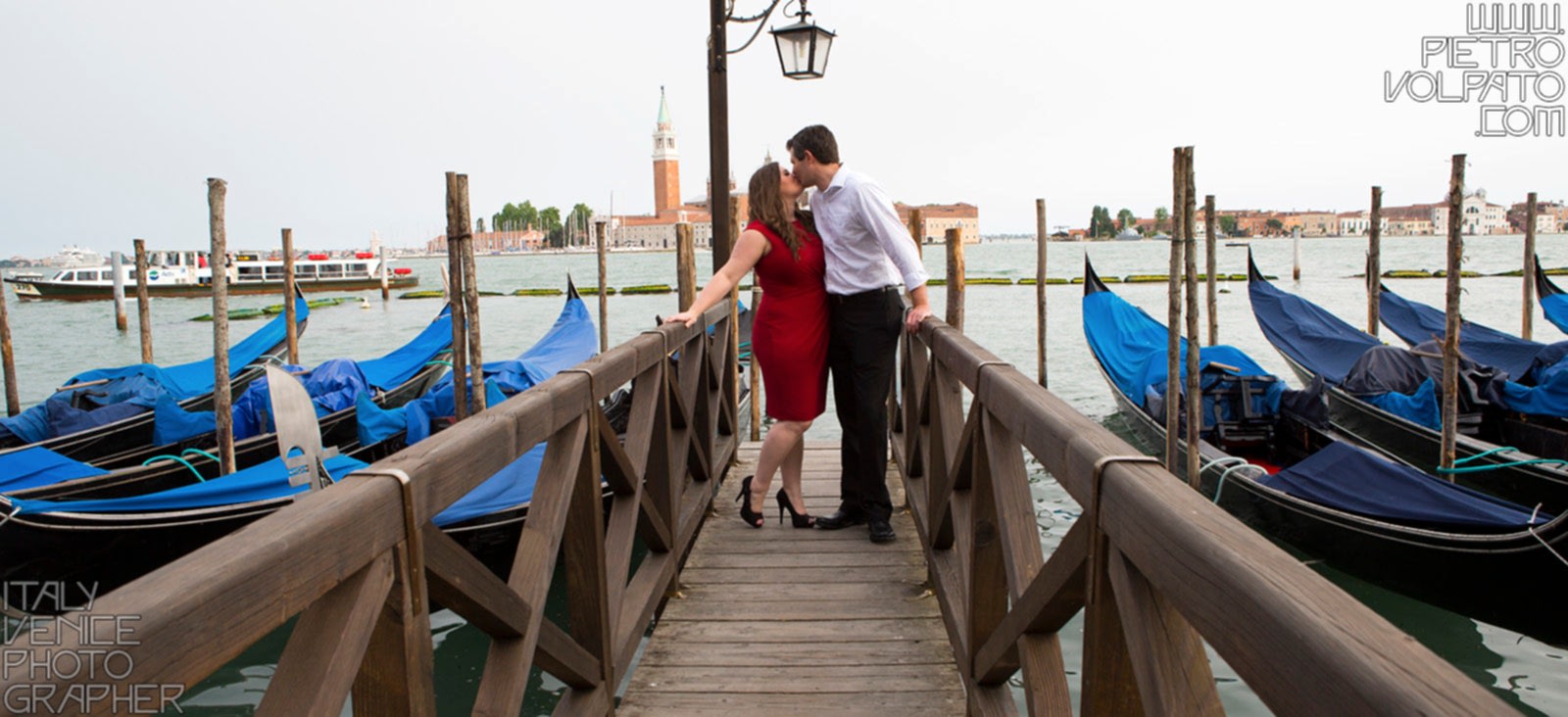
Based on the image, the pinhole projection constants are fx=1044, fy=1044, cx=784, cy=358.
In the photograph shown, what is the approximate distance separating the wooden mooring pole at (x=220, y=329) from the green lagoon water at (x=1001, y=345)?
5.82 ft

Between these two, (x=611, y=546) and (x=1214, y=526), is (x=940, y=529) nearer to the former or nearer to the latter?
(x=611, y=546)

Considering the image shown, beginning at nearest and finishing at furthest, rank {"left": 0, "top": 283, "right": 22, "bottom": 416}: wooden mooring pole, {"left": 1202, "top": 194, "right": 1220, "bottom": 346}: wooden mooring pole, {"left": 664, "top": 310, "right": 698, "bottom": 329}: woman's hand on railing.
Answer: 1. {"left": 664, "top": 310, "right": 698, "bottom": 329}: woman's hand on railing
2. {"left": 1202, "top": 194, "right": 1220, "bottom": 346}: wooden mooring pole
3. {"left": 0, "top": 283, "right": 22, "bottom": 416}: wooden mooring pole

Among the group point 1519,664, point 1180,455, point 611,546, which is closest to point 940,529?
point 611,546

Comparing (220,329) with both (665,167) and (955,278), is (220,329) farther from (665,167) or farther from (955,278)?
(665,167)

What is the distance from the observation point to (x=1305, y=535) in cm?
494

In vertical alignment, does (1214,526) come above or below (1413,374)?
above

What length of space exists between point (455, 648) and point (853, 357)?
7.93 ft

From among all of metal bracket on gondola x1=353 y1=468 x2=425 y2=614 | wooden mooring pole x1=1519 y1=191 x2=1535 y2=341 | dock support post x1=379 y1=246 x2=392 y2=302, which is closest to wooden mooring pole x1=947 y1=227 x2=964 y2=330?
metal bracket on gondola x1=353 y1=468 x2=425 y2=614

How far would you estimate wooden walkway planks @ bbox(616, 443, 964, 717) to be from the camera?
2.30 m

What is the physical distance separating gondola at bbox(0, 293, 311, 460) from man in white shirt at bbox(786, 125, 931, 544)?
5302 millimetres

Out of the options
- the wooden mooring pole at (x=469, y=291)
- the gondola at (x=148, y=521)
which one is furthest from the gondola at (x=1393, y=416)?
the wooden mooring pole at (x=469, y=291)

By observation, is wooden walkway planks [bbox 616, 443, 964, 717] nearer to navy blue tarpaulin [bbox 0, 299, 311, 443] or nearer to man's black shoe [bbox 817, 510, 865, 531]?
man's black shoe [bbox 817, 510, 865, 531]

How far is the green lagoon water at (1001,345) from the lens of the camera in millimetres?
4078

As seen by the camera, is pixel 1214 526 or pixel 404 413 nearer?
pixel 1214 526
